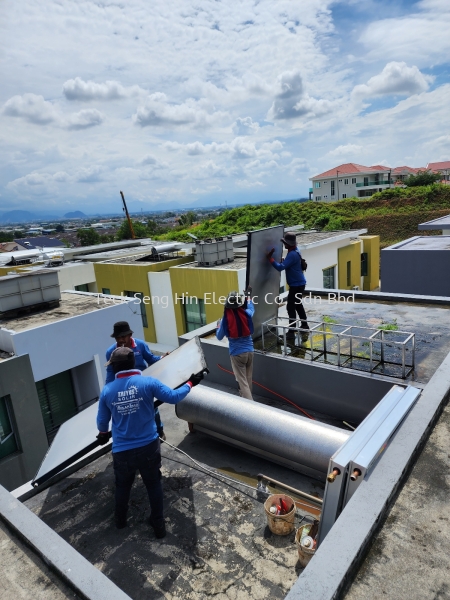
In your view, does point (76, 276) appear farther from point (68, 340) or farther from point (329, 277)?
point (329, 277)

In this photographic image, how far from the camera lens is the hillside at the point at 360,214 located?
43.7 m

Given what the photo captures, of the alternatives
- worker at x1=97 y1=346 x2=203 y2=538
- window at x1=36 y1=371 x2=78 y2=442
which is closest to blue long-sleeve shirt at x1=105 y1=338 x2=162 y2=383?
worker at x1=97 y1=346 x2=203 y2=538

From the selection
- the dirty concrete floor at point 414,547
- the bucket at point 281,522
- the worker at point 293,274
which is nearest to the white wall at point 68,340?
the worker at point 293,274

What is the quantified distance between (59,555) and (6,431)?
9.12 m

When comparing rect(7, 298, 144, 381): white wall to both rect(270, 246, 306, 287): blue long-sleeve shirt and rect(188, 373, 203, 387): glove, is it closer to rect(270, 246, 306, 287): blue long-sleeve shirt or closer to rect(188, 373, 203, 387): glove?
rect(270, 246, 306, 287): blue long-sleeve shirt

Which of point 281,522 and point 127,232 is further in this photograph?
point 127,232

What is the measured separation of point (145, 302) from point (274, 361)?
48.8 ft

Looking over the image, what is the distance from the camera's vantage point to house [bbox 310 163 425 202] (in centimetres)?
7081

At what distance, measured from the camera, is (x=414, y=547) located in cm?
278

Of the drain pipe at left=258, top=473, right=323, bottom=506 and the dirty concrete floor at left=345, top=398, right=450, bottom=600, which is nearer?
the dirty concrete floor at left=345, top=398, right=450, bottom=600

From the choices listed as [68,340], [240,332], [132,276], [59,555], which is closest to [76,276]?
[132,276]

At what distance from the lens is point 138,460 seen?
14.0 feet

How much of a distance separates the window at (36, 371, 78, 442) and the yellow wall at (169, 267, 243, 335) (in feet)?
24.2

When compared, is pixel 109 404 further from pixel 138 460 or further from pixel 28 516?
pixel 28 516
